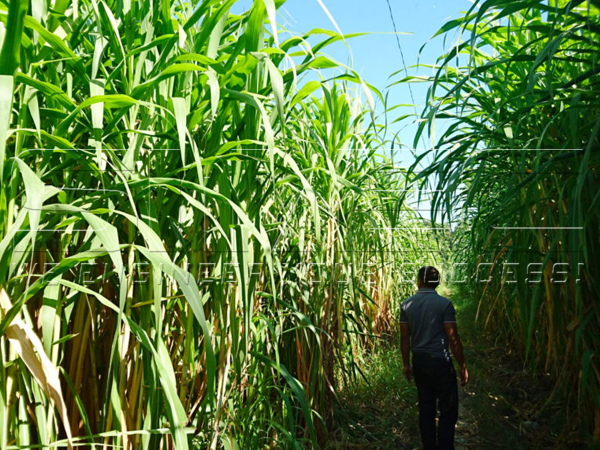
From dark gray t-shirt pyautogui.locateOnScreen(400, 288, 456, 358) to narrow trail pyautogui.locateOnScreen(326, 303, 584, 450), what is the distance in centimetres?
43

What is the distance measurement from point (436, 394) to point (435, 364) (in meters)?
0.15

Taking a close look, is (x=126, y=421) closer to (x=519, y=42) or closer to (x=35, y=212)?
(x=35, y=212)

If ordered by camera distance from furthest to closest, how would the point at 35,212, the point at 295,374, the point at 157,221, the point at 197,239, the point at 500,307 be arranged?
the point at 500,307 → the point at 295,374 → the point at 197,239 → the point at 157,221 → the point at 35,212

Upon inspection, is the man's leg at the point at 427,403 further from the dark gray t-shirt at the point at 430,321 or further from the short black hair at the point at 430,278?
the short black hair at the point at 430,278

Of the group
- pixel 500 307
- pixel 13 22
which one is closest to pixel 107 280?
pixel 13 22

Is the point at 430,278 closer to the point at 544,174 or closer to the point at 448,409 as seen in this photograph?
the point at 448,409

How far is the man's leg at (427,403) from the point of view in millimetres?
2102

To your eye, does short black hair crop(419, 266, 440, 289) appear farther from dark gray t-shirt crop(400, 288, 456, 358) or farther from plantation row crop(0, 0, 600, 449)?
plantation row crop(0, 0, 600, 449)

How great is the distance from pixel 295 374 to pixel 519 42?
1.50 meters

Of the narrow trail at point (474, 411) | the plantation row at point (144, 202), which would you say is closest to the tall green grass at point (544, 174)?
the plantation row at point (144, 202)

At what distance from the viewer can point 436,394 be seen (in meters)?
2.11

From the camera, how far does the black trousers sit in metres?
2.07

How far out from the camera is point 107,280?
86 cm

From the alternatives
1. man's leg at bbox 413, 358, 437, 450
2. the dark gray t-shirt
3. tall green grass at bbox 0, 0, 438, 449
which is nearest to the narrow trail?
man's leg at bbox 413, 358, 437, 450
